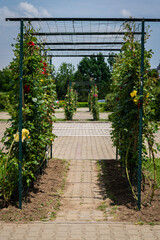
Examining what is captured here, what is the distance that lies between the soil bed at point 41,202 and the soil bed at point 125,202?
772 millimetres

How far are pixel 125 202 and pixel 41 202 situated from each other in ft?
3.82

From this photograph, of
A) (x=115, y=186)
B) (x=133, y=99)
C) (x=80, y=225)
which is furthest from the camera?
(x=115, y=186)

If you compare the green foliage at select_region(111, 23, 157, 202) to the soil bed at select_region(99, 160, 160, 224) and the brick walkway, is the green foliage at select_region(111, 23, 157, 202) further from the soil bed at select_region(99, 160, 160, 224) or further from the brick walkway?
the brick walkway

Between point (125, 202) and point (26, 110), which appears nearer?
point (26, 110)

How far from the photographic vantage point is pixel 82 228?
119 inches

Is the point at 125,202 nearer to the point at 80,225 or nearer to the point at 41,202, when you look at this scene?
the point at 80,225

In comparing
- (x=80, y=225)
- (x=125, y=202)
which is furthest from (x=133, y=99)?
(x=80, y=225)

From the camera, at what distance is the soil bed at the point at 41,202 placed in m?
3.30

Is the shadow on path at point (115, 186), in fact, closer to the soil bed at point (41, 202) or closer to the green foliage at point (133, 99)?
the green foliage at point (133, 99)

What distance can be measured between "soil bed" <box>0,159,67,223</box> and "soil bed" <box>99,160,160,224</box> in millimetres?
772

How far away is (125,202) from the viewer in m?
3.81

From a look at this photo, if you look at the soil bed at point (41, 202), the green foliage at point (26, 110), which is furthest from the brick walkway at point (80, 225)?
the green foliage at point (26, 110)

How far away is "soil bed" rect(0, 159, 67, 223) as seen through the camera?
10.8 feet

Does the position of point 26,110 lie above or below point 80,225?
above
